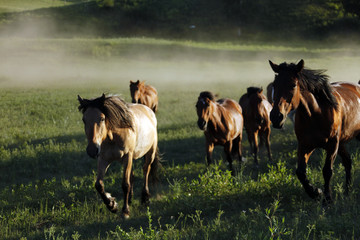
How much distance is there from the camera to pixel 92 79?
2927 centimetres

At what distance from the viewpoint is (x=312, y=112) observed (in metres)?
5.97

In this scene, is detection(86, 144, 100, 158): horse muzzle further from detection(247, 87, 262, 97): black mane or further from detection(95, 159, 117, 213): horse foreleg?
detection(247, 87, 262, 97): black mane

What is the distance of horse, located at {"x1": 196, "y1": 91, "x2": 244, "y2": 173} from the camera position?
8742 millimetres

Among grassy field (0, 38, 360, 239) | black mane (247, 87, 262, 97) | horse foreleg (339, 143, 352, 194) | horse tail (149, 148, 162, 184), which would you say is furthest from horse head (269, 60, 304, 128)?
black mane (247, 87, 262, 97)

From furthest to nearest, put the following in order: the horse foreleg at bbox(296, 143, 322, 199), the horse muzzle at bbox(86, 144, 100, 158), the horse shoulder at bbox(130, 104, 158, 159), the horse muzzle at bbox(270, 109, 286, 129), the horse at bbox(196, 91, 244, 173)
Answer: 1. the horse at bbox(196, 91, 244, 173)
2. the horse shoulder at bbox(130, 104, 158, 159)
3. the horse foreleg at bbox(296, 143, 322, 199)
4. the horse muzzle at bbox(86, 144, 100, 158)
5. the horse muzzle at bbox(270, 109, 286, 129)

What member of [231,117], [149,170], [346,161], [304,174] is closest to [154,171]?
[149,170]

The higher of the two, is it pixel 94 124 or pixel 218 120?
pixel 94 124

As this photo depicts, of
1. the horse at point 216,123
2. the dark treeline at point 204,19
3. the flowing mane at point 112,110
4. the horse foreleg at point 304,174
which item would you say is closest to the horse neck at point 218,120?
the horse at point 216,123

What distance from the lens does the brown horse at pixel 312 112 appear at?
5.42 m

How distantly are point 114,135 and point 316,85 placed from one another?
3.36m

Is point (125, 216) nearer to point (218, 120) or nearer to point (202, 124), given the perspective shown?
point (202, 124)

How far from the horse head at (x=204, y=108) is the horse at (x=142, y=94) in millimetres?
5023

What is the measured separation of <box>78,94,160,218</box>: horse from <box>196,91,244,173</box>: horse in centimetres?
138

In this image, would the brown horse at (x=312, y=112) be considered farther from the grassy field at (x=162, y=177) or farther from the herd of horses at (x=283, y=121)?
the grassy field at (x=162, y=177)
